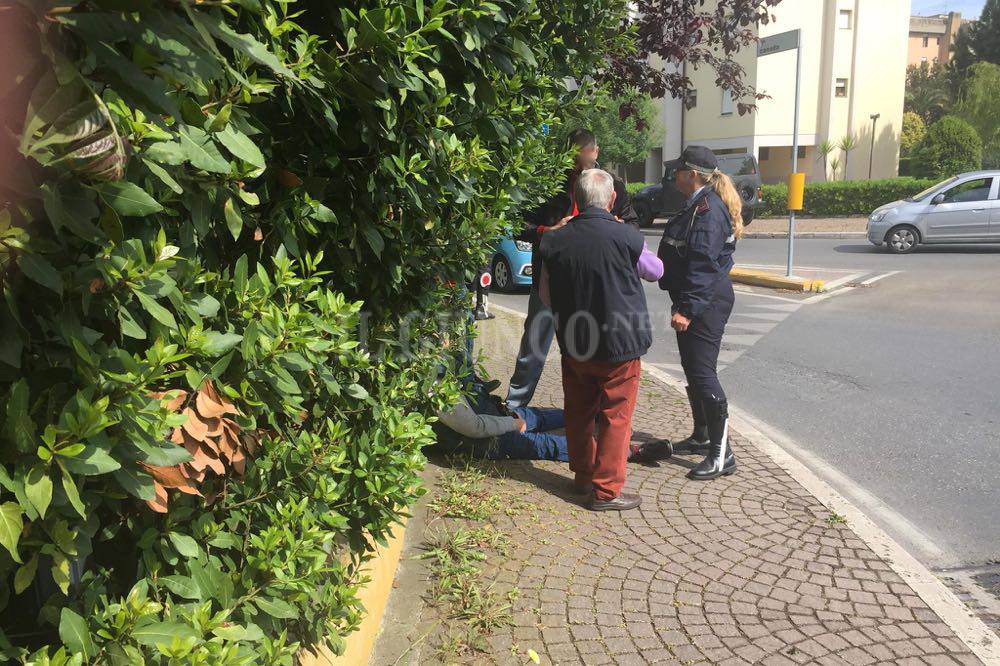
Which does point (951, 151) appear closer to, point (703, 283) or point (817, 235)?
point (817, 235)

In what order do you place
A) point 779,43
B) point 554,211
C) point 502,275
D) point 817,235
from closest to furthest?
point 554,211, point 779,43, point 502,275, point 817,235

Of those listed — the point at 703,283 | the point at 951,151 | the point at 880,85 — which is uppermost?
the point at 880,85

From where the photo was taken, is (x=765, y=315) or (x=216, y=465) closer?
(x=216, y=465)

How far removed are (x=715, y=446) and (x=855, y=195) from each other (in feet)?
96.5

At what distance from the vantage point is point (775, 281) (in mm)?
14695

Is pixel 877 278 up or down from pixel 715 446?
down

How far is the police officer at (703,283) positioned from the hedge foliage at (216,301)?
276cm

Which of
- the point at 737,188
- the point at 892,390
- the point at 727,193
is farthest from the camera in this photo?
the point at 737,188

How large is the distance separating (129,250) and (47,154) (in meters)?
0.26

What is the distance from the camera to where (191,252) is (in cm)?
154

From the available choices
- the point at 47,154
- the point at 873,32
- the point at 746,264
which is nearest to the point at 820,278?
the point at 746,264

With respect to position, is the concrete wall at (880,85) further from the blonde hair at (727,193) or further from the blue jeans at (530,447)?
the blue jeans at (530,447)

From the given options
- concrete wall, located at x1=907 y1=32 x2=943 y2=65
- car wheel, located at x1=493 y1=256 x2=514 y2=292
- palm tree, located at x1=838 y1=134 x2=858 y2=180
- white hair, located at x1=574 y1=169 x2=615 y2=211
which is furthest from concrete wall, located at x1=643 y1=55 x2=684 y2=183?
concrete wall, located at x1=907 y1=32 x2=943 y2=65

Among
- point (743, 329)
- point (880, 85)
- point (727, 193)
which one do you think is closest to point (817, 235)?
point (743, 329)
